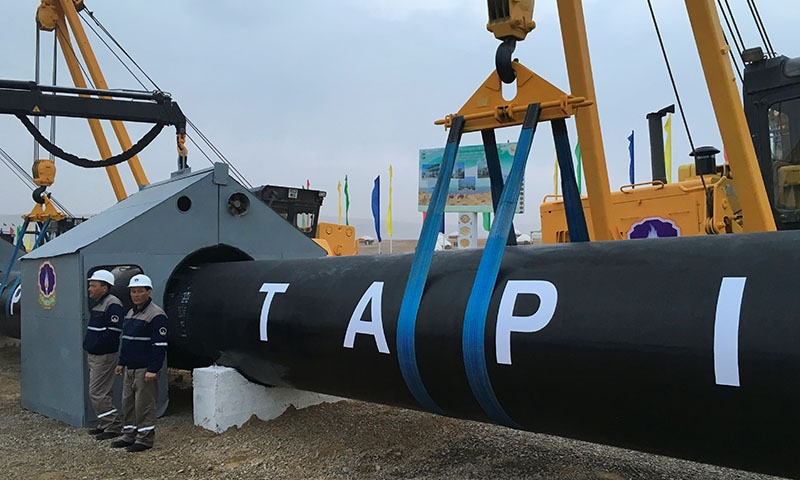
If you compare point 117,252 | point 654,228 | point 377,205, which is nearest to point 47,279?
point 117,252

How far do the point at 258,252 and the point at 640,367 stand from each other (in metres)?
4.39

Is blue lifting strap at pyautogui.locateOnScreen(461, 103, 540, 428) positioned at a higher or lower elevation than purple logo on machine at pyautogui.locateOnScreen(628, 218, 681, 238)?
lower

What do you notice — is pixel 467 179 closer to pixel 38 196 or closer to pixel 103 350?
pixel 38 196

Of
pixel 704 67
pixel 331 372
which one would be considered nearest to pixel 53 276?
pixel 331 372

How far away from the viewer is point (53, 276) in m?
6.14

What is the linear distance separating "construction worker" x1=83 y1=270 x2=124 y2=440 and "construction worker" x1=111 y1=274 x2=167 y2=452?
224mm

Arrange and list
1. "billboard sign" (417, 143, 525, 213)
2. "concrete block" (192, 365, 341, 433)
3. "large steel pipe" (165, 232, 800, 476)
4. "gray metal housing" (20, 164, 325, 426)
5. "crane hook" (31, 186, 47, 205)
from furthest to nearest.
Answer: "billboard sign" (417, 143, 525, 213) → "crane hook" (31, 186, 47, 205) → "gray metal housing" (20, 164, 325, 426) → "concrete block" (192, 365, 341, 433) → "large steel pipe" (165, 232, 800, 476)

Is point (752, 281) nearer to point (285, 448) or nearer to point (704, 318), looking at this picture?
point (704, 318)

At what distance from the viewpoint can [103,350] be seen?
5555 millimetres

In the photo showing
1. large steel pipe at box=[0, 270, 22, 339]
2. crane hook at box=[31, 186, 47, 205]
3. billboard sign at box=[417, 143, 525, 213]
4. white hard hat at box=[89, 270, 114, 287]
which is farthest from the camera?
billboard sign at box=[417, 143, 525, 213]

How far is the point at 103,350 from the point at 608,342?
4.08m

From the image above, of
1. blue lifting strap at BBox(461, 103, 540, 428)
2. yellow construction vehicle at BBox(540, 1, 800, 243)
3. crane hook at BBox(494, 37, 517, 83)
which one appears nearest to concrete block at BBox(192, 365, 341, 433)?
blue lifting strap at BBox(461, 103, 540, 428)

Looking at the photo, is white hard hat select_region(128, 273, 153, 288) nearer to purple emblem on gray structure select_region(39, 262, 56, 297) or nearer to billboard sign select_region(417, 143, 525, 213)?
purple emblem on gray structure select_region(39, 262, 56, 297)

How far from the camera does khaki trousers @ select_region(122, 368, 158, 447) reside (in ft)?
17.3
